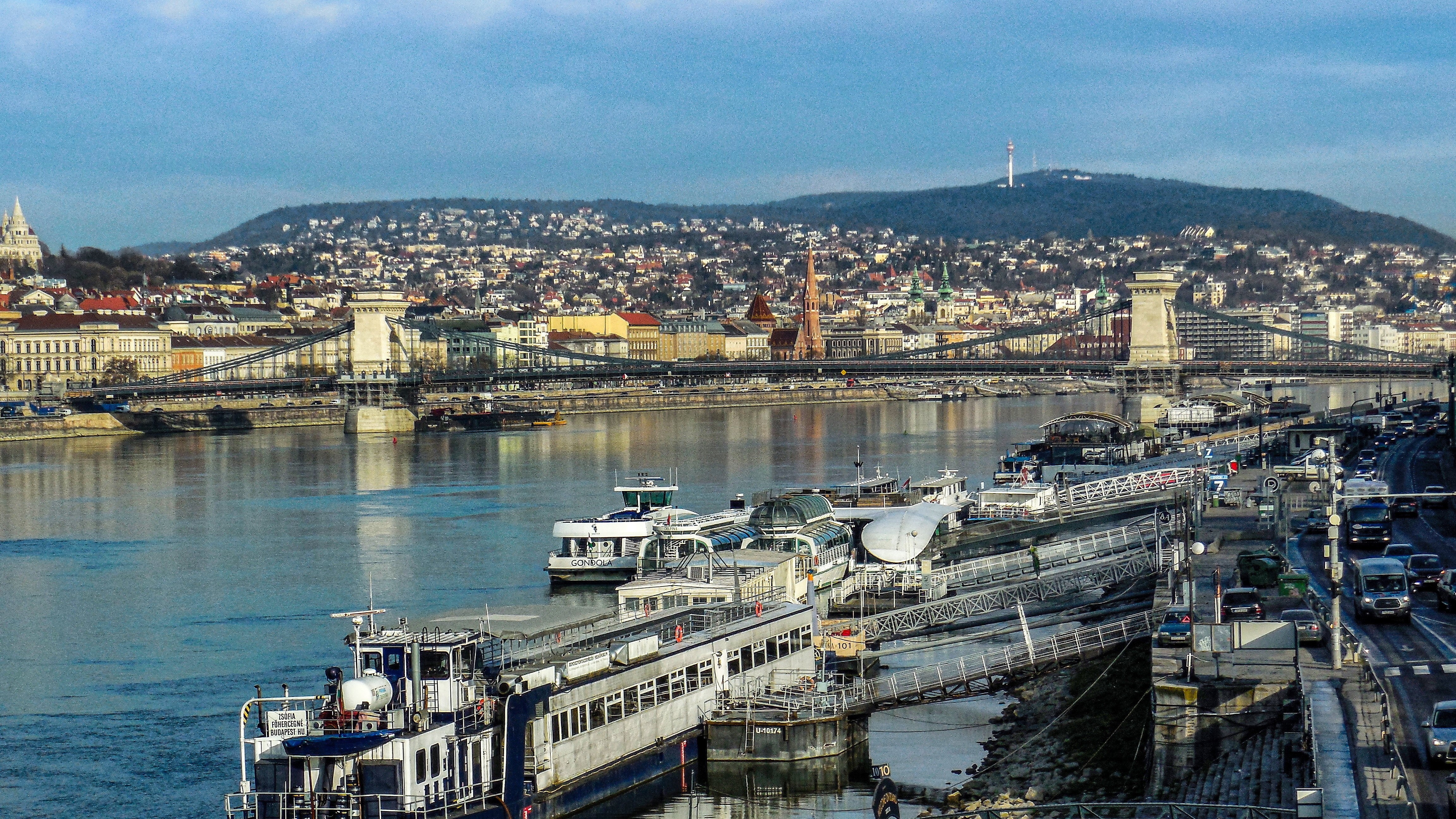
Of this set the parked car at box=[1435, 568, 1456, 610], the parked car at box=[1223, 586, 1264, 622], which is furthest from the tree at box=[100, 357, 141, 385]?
the parked car at box=[1223, 586, 1264, 622]

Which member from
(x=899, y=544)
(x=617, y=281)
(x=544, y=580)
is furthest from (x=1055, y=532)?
(x=617, y=281)

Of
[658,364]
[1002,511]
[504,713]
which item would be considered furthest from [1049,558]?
[658,364]

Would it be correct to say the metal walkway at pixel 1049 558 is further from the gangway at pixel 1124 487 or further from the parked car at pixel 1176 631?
the parked car at pixel 1176 631

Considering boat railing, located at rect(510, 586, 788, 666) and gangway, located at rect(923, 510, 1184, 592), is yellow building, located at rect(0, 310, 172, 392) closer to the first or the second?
gangway, located at rect(923, 510, 1184, 592)

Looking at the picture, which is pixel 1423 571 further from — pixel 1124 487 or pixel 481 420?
pixel 481 420

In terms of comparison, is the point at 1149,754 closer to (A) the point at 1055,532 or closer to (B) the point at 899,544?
(B) the point at 899,544

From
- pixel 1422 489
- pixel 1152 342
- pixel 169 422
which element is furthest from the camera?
pixel 169 422
